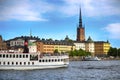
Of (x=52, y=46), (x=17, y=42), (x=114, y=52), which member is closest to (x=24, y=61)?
(x=17, y=42)

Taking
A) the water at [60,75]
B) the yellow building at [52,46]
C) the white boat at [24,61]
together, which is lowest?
the water at [60,75]

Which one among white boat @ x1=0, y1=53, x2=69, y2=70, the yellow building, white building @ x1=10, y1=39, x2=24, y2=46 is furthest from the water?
white building @ x1=10, y1=39, x2=24, y2=46

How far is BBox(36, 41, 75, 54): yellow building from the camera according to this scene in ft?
558

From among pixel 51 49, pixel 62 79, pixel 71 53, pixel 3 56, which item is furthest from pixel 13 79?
pixel 51 49

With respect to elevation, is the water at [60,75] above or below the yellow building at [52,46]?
below

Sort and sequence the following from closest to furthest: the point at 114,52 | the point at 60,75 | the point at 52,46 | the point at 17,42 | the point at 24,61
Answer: the point at 60,75
the point at 24,61
the point at 17,42
the point at 52,46
the point at 114,52

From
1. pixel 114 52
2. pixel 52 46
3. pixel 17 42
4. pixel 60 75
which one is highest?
pixel 17 42

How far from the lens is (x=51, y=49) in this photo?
180m

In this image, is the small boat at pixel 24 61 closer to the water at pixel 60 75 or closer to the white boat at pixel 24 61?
the white boat at pixel 24 61

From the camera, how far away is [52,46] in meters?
181

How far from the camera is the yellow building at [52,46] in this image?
17012cm

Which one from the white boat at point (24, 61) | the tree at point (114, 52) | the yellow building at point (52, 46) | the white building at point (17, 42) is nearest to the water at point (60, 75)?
the white boat at point (24, 61)

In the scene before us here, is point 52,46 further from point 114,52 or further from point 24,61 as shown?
point 24,61

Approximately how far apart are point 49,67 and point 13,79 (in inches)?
822
